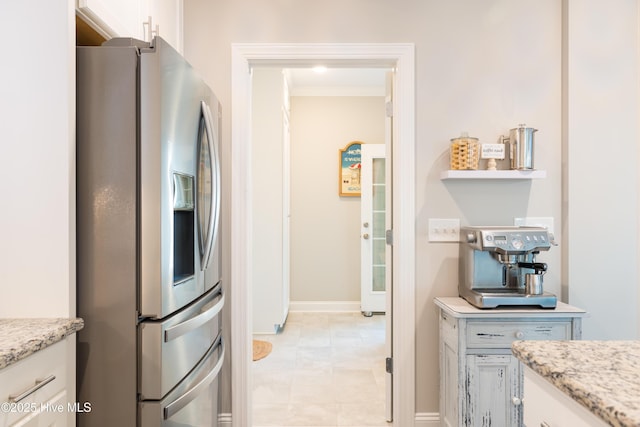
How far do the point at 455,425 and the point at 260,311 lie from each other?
2.40m

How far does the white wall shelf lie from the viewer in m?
2.10

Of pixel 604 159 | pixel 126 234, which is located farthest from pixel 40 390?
pixel 604 159

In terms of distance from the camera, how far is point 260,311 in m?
3.93

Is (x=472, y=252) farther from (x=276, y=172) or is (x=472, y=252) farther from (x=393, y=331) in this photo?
(x=276, y=172)

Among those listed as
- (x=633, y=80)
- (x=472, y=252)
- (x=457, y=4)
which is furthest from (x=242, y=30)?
(x=633, y=80)

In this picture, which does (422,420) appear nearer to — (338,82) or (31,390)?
(31,390)

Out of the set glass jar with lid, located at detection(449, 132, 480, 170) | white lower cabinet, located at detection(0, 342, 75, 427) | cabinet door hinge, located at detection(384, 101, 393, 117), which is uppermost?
cabinet door hinge, located at detection(384, 101, 393, 117)

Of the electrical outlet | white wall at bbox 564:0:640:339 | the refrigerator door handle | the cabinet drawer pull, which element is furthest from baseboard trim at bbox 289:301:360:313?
the cabinet drawer pull

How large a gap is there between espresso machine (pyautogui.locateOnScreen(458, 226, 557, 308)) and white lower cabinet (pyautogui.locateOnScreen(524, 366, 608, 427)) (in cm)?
96

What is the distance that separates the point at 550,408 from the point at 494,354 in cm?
105

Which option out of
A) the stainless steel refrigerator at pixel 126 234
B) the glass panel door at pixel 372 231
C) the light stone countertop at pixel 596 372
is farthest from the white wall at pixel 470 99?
the glass panel door at pixel 372 231

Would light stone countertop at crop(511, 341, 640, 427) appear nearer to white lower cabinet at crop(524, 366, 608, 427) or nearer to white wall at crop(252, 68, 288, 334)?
white lower cabinet at crop(524, 366, 608, 427)

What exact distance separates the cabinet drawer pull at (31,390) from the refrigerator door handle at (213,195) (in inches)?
25.4

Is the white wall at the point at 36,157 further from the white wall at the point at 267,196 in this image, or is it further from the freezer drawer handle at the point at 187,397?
the white wall at the point at 267,196
